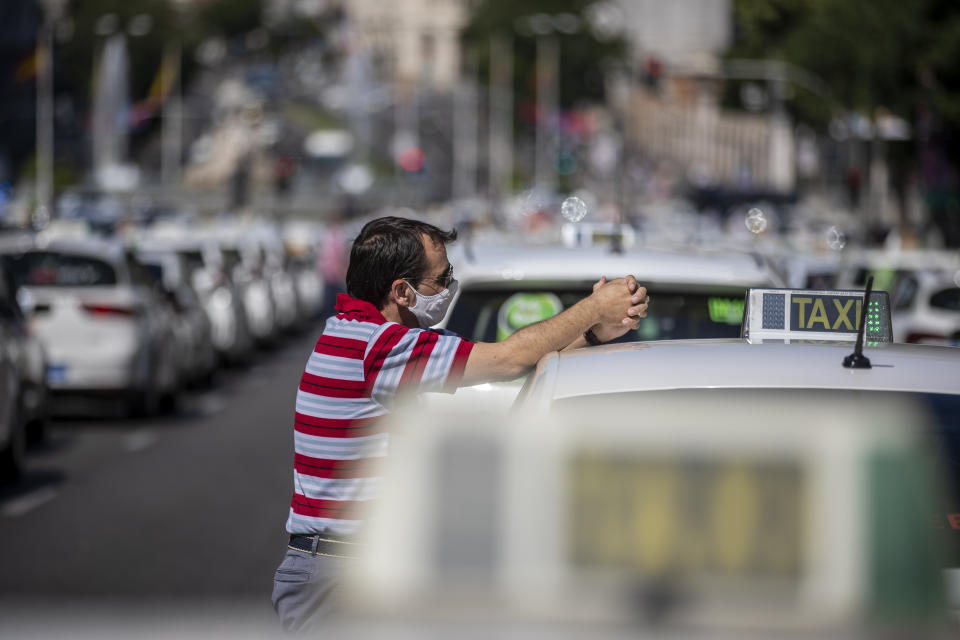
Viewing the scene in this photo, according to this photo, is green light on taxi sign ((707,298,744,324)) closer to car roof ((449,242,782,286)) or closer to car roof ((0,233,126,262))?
car roof ((449,242,782,286))

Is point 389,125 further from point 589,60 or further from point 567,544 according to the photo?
point 567,544

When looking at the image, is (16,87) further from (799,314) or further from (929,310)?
(799,314)

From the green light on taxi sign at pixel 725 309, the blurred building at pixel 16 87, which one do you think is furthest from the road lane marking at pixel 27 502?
the blurred building at pixel 16 87

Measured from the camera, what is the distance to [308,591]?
14.1ft

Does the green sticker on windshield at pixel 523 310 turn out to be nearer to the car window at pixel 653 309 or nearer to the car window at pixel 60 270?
the car window at pixel 653 309

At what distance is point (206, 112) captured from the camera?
14650cm

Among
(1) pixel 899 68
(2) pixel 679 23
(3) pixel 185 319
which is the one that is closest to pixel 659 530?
(3) pixel 185 319

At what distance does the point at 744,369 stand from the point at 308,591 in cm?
110

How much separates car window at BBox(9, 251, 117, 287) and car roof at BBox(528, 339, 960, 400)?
13646 millimetres

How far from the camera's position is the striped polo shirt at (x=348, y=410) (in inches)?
165

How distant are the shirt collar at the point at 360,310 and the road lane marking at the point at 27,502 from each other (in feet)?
24.9

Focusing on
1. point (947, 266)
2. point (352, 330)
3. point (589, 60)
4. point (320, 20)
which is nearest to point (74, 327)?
point (947, 266)

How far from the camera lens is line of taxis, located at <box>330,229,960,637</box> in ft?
8.63

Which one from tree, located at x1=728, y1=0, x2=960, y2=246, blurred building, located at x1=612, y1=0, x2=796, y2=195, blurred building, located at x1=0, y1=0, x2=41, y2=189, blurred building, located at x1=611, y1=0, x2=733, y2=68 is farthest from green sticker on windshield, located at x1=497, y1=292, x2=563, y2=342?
blurred building, located at x1=611, y1=0, x2=733, y2=68
